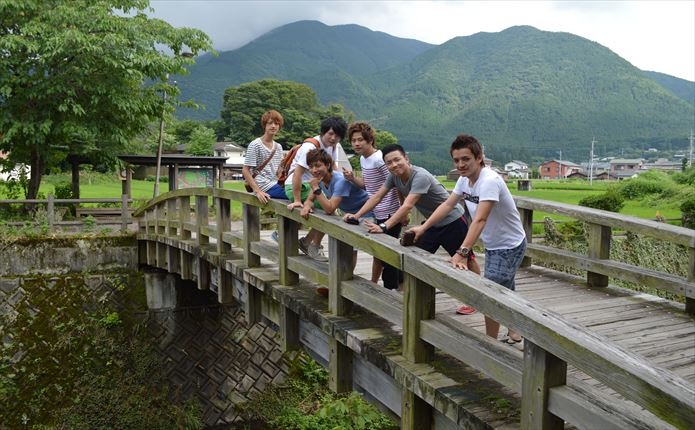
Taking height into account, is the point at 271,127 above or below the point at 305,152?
above

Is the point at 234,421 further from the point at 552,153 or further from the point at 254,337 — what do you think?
the point at 552,153

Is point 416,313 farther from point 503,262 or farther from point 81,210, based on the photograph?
point 81,210

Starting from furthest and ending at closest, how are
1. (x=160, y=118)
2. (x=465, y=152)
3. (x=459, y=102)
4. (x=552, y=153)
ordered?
(x=459, y=102), (x=552, y=153), (x=160, y=118), (x=465, y=152)

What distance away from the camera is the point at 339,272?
15.6ft


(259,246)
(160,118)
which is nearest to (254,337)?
(259,246)

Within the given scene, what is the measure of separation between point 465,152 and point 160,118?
1336 centimetres

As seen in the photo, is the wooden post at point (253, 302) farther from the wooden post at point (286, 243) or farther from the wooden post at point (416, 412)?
the wooden post at point (416, 412)

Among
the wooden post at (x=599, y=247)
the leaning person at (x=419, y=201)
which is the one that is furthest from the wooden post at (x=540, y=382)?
the wooden post at (x=599, y=247)

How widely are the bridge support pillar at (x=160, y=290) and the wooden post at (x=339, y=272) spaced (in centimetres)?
680

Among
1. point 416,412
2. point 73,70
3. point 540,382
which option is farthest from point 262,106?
point 540,382

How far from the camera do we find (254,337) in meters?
11.6

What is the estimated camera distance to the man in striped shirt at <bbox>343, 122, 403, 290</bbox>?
16.0ft

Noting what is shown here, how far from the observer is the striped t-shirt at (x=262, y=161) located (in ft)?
20.5

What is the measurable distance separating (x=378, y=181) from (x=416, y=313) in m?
1.64
